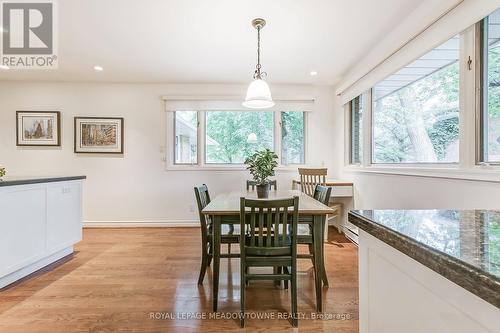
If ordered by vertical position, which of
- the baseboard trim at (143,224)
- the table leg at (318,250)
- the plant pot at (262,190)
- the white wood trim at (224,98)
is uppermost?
the white wood trim at (224,98)

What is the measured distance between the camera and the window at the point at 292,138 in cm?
448

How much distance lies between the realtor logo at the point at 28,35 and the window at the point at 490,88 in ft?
11.2

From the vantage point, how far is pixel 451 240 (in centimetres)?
58

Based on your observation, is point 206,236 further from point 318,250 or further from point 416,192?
point 416,192

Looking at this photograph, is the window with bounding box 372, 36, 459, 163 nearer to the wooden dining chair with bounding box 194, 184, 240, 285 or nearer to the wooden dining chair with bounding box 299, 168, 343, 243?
the wooden dining chair with bounding box 299, 168, 343, 243

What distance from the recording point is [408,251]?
578 millimetres

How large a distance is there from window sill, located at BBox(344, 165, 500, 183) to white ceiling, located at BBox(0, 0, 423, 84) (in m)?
1.43

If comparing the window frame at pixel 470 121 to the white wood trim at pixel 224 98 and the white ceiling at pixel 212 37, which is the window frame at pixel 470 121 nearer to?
the white ceiling at pixel 212 37

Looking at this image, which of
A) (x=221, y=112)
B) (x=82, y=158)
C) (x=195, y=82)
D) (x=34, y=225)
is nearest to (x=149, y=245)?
(x=34, y=225)

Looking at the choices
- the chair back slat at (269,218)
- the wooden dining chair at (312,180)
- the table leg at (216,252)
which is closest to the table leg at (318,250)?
the chair back slat at (269,218)

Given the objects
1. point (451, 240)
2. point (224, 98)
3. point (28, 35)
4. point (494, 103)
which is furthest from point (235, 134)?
point (451, 240)

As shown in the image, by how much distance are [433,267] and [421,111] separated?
2.42 m

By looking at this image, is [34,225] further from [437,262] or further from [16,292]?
[437,262]

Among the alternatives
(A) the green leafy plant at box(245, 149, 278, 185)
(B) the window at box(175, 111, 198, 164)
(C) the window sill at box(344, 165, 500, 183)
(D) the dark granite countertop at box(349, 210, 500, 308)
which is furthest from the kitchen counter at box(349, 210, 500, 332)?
(B) the window at box(175, 111, 198, 164)
